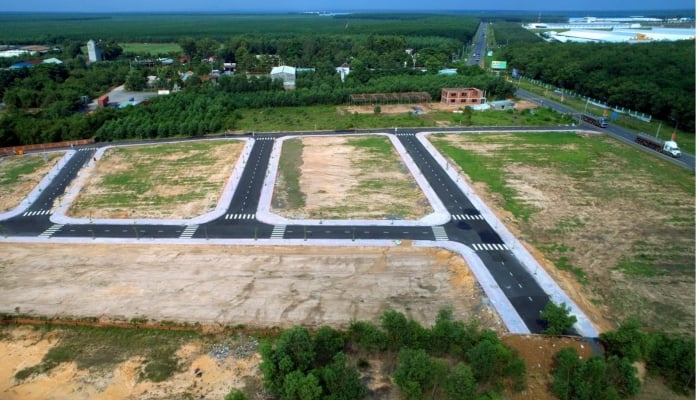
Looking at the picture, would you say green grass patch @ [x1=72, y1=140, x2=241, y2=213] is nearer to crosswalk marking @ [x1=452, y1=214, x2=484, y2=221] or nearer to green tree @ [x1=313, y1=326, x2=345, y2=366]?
crosswalk marking @ [x1=452, y1=214, x2=484, y2=221]

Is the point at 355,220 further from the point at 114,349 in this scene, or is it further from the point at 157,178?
the point at 157,178

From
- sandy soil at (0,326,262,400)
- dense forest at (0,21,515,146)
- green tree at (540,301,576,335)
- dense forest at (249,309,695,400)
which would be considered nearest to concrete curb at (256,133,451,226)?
green tree at (540,301,576,335)

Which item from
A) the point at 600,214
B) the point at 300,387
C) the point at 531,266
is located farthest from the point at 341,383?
the point at 600,214

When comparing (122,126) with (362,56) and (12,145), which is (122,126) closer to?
(12,145)

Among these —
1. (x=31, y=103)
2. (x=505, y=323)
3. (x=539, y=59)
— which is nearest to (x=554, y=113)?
(x=539, y=59)

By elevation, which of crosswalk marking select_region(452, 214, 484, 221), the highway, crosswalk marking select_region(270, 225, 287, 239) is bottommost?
crosswalk marking select_region(270, 225, 287, 239)

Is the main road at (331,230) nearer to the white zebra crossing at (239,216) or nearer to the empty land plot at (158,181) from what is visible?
the white zebra crossing at (239,216)

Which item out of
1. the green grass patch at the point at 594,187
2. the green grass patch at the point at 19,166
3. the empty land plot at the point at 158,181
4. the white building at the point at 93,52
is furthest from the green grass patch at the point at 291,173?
the white building at the point at 93,52

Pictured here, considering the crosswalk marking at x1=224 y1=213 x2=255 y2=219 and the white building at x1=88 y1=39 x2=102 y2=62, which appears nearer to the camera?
the crosswalk marking at x1=224 y1=213 x2=255 y2=219
